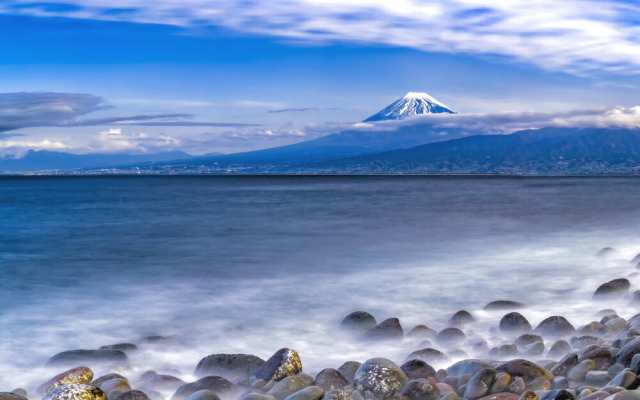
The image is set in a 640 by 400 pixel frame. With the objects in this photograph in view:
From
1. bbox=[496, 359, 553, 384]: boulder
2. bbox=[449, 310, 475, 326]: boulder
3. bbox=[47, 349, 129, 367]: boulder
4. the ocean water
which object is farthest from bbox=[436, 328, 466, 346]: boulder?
bbox=[47, 349, 129, 367]: boulder

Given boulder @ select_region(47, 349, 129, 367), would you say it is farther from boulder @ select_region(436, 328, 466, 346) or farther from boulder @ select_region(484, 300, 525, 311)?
boulder @ select_region(484, 300, 525, 311)

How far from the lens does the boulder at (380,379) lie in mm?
7422

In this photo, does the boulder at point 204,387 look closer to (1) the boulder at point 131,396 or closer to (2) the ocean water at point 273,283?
(1) the boulder at point 131,396

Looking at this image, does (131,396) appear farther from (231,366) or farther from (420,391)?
(420,391)

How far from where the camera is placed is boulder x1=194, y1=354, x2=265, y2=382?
28.4 feet

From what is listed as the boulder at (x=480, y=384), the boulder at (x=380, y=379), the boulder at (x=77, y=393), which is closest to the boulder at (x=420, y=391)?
the boulder at (x=380, y=379)

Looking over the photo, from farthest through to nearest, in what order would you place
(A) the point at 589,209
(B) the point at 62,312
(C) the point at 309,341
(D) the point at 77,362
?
(A) the point at 589,209
(B) the point at 62,312
(C) the point at 309,341
(D) the point at 77,362

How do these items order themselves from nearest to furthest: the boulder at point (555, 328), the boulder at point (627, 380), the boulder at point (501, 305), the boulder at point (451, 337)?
the boulder at point (627, 380)
the boulder at point (451, 337)
the boulder at point (555, 328)
the boulder at point (501, 305)

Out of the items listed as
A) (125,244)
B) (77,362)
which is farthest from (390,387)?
(125,244)

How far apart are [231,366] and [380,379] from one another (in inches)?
92.0

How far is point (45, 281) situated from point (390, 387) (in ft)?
49.8

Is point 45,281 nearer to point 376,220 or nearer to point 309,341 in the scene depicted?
point 309,341

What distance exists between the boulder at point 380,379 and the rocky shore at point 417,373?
0.5 inches

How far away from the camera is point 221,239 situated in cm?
3256
